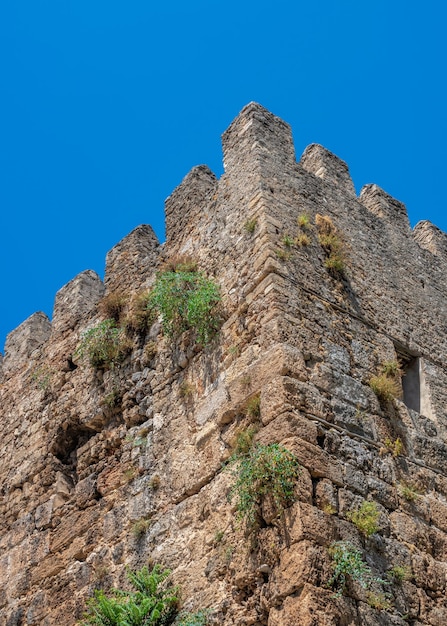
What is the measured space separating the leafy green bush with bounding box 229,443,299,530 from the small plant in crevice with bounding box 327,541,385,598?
1.51ft

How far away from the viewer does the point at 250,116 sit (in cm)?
848

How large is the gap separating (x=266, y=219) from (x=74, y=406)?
3.20m

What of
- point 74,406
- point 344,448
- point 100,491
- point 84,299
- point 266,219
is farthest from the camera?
point 84,299

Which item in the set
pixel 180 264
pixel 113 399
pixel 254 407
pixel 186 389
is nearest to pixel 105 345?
pixel 113 399

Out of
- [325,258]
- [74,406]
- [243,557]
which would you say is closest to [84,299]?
[74,406]

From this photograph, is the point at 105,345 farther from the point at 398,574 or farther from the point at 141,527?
the point at 398,574

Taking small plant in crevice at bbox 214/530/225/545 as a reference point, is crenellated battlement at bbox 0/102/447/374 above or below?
above

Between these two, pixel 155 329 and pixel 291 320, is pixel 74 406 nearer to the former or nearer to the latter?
pixel 155 329

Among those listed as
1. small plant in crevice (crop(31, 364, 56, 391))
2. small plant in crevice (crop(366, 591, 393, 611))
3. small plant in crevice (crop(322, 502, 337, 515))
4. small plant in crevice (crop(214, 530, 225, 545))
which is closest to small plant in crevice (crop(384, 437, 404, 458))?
small plant in crevice (crop(322, 502, 337, 515))

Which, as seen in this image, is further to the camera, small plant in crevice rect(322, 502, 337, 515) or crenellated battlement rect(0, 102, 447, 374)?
crenellated battlement rect(0, 102, 447, 374)

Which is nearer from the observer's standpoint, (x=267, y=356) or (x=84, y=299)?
(x=267, y=356)

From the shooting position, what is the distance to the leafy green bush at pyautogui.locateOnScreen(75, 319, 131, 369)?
8758 mm

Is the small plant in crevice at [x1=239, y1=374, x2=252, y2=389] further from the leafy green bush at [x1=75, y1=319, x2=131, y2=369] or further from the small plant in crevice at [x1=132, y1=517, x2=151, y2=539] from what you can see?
the leafy green bush at [x1=75, y1=319, x2=131, y2=369]

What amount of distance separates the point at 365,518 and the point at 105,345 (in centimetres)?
387
